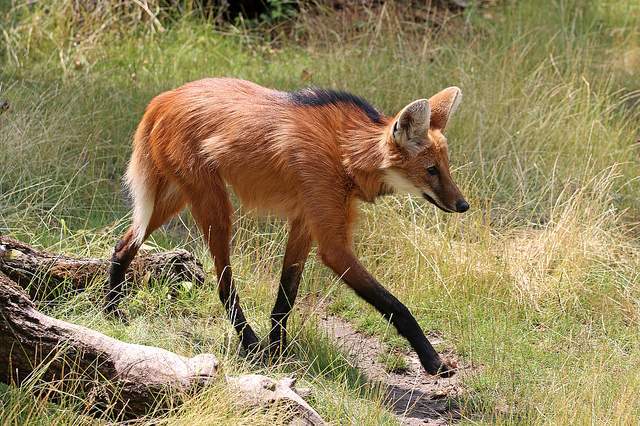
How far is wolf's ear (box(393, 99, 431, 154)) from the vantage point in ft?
11.9

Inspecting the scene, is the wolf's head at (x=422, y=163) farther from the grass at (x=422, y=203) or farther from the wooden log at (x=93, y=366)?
the wooden log at (x=93, y=366)

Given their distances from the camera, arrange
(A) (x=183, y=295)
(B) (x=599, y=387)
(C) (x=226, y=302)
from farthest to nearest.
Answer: (A) (x=183, y=295)
(C) (x=226, y=302)
(B) (x=599, y=387)

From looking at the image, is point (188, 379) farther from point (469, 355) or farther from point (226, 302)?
point (469, 355)

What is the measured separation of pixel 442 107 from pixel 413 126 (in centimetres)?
32

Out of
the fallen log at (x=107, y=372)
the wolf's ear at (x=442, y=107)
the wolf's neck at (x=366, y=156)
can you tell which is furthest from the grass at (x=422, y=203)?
the wolf's ear at (x=442, y=107)

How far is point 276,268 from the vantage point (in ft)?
15.9

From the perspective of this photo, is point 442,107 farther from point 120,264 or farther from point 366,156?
point 120,264

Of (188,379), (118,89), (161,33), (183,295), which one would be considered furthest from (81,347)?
(161,33)

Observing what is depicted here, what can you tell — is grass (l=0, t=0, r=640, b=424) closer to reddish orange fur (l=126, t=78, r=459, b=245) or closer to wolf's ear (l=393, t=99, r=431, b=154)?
reddish orange fur (l=126, t=78, r=459, b=245)

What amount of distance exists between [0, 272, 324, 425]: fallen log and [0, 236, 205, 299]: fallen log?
1.95ft

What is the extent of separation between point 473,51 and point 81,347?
4.69 m

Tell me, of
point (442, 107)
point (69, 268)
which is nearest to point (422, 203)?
point (442, 107)

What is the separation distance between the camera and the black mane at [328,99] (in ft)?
13.2

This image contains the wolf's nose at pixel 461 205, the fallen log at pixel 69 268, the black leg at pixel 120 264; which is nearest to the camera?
the wolf's nose at pixel 461 205
